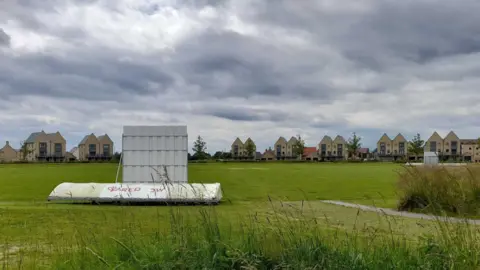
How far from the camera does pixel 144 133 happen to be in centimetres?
1956

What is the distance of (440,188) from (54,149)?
410 ft

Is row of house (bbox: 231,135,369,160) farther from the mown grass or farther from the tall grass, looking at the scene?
the tall grass

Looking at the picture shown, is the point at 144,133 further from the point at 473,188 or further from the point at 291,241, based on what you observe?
the point at 291,241

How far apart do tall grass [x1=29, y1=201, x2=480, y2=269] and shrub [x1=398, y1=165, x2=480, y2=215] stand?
20.0 ft

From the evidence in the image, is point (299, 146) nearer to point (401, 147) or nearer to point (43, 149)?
point (401, 147)

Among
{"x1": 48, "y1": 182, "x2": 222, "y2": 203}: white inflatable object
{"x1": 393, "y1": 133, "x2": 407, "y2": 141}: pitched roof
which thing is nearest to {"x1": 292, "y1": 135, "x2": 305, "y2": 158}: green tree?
{"x1": 393, "y1": 133, "x2": 407, "y2": 141}: pitched roof

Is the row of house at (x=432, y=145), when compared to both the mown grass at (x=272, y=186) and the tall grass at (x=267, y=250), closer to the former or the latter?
the mown grass at (x=272, y=186)

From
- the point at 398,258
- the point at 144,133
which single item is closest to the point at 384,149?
the point at 144,133

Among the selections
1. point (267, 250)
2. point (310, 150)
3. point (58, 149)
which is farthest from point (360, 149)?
point (267, 250)

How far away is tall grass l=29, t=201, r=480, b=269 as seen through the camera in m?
4.91

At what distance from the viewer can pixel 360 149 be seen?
142 metres

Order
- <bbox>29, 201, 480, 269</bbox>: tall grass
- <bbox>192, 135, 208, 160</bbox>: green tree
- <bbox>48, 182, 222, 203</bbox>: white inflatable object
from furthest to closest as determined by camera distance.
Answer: <bbox>192, 135, 208, 160</bbox>: green tree < <bbox>48, 182, 222, 203</bbox>: white inflatable object < <bbox>29, 201, 480, 269</bbox>: tall grass

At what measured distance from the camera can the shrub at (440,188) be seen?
38.7 ft

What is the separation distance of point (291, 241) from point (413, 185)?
9.54m
